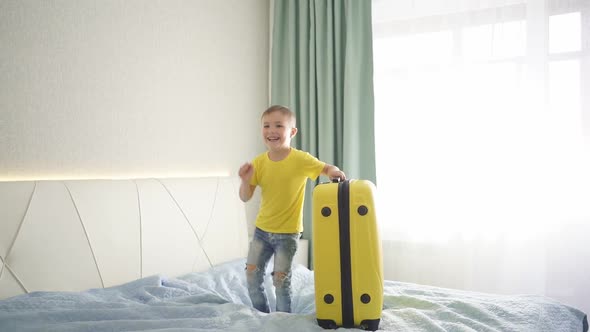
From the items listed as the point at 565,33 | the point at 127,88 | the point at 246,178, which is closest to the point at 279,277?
the point at 246,178

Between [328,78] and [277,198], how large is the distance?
1.52 m

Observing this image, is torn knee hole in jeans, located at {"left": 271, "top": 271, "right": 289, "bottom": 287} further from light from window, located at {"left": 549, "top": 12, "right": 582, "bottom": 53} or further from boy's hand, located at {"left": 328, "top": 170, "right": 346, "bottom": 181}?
light from window, located at {"left": 549, "top": 12, "right": 582, "bottom": 53}

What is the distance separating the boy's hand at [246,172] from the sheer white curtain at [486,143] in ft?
4.74

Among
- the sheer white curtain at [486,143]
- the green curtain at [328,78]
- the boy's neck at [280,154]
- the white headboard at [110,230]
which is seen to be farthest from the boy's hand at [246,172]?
the sheer white curtain at [486,143]

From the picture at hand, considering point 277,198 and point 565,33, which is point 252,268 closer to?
point 277,198

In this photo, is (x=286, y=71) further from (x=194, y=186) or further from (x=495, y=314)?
(x=495, y=314)

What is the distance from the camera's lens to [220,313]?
1587 millimetres

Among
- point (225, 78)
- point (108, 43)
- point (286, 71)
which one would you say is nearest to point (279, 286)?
point (108, 43)

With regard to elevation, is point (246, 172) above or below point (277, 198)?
above

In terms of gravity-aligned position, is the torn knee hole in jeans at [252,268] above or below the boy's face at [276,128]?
below

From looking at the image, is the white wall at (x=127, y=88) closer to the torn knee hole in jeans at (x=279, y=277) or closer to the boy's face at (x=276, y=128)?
the boy's face at (x=276, y=128)

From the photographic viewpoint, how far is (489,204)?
2.82 m

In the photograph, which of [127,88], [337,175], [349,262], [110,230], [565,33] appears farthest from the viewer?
[565,33]

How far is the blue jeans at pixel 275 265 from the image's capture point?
6.18 ft
